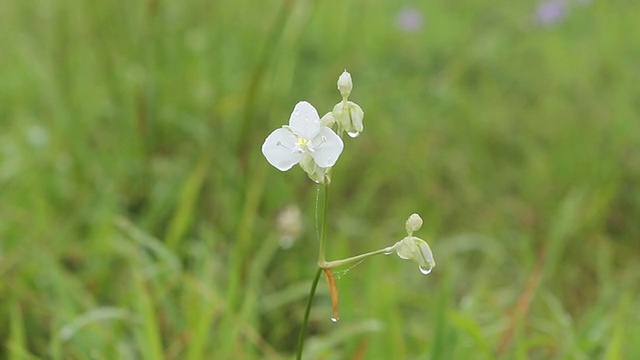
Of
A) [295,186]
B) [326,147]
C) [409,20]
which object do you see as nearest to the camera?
[326,147]

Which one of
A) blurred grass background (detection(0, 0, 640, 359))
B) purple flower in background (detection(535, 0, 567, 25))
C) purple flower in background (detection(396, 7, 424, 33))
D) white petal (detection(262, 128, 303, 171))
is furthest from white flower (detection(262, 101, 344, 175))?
purple flower in background (detection(535, 0, 567, 25))

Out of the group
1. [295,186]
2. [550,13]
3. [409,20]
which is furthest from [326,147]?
[550,13]

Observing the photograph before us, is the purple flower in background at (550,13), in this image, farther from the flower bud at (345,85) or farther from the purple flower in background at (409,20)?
the flower bud at (345,85)

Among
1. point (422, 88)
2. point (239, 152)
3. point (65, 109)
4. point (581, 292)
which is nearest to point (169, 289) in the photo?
point (239, 152)

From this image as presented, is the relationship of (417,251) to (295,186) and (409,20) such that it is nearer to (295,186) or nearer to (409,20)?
(295,186)

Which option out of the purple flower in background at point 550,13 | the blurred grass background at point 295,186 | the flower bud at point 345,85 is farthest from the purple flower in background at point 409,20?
the flower bud at point 345,85

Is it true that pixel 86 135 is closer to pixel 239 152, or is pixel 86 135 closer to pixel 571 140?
pixel 239 152

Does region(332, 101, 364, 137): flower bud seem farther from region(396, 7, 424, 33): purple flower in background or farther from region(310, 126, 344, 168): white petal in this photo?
region(396, 7, 424, 33): purple flower in background
